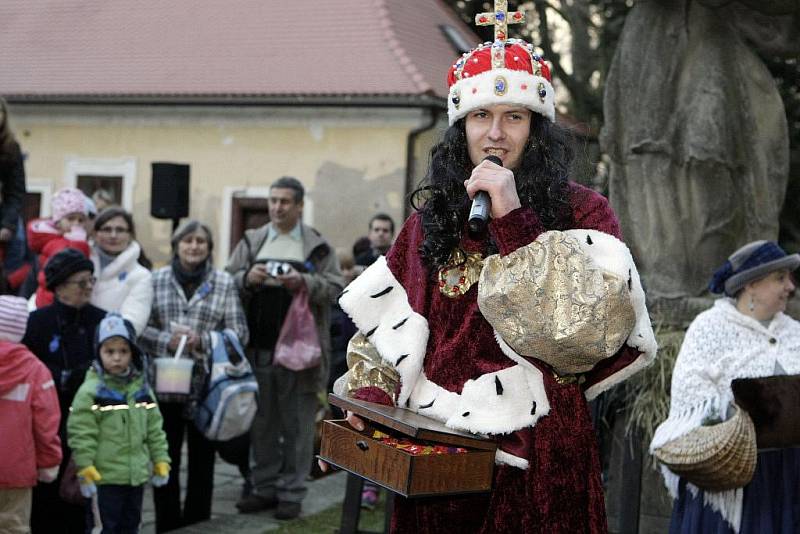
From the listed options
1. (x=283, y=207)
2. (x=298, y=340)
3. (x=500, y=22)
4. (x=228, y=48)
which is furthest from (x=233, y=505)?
(x=228, y=48)

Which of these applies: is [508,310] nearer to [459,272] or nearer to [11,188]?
[459,272]

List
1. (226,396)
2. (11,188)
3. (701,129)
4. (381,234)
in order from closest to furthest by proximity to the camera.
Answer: (701,129) < (226,396) < (11,188) < (381,234)

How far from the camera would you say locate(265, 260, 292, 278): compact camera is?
7195mm

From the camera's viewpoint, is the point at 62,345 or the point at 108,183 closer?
the point at 62,345

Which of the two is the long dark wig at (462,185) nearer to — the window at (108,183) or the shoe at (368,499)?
the shoe at (368,499)

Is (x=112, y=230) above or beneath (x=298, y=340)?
above

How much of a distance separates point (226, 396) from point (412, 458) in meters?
3.93

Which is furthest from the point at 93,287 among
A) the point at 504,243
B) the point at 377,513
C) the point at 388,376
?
the point at 504,243

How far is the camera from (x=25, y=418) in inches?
204

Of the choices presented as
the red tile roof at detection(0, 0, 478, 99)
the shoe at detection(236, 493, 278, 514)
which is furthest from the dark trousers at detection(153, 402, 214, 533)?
the red tile roof at detection(0, 0, 478, 99)

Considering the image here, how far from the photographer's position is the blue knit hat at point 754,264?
5000 mm

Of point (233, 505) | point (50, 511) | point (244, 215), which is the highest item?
point (244, 215)

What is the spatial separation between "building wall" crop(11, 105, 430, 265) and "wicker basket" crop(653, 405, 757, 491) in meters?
11.9

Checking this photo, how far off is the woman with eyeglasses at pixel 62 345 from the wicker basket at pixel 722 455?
302 centimetres
